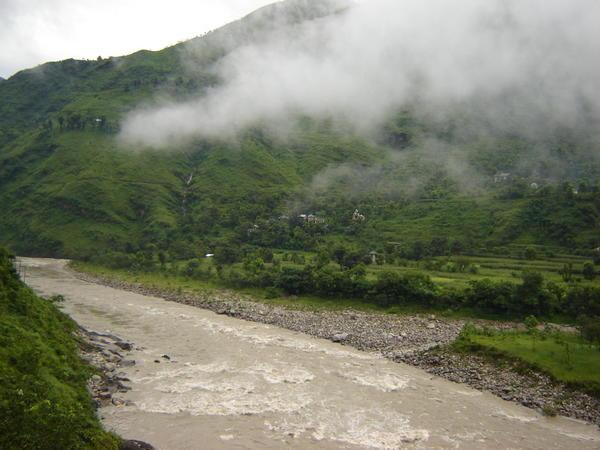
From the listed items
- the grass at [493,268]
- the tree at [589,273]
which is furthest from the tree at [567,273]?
the tree at [589,273]

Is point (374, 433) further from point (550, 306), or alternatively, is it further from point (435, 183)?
point (435, 183)

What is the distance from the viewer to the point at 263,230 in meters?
120

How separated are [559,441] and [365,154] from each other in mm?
159868

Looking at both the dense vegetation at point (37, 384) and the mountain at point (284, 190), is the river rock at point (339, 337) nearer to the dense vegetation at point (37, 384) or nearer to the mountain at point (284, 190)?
the dense vegetation at point (37, 384)

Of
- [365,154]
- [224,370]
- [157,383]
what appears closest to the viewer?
[157,383]

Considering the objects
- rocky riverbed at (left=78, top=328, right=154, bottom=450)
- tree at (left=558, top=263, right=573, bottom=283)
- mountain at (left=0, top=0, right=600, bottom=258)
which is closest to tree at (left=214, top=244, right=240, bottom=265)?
mountain at (left=0, top=0, right=600, bottom=258)

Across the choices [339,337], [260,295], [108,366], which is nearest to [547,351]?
[339,337]

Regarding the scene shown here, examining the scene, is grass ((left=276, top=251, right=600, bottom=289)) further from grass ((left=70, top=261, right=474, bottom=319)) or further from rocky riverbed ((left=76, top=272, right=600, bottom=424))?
rocky riverbed ((left=76, top=272, right=600, bottom=424))

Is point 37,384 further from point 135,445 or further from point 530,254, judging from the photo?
point 530,254

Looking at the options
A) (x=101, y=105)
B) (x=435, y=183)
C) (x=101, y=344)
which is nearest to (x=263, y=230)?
(x=435, y=183)

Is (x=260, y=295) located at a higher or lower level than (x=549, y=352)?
lower

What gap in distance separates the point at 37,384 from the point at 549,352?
37643mm

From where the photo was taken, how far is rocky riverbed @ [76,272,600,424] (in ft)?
110

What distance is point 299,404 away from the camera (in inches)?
1265
